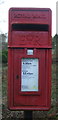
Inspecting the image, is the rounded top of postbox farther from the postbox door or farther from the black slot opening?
the postbox door

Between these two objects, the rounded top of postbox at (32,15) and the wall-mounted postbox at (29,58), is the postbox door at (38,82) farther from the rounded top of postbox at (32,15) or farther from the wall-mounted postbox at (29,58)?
the rounded top of postbox at (32,15)

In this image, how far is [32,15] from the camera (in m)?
4.82

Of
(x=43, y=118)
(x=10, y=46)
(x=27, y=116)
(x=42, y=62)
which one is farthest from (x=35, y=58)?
(x=43, y=118)

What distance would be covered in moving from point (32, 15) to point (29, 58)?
0.77m

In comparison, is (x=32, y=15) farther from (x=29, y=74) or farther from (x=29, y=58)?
(x=29, y=74)

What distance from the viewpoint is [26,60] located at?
488 cm

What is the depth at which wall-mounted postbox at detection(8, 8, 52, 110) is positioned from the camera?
15.9ft

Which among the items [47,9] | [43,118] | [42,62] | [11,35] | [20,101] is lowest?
[43,118]

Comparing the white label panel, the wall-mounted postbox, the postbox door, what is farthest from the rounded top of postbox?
the white label panel

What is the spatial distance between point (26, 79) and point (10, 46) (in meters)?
0.66

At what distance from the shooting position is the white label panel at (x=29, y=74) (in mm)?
4898

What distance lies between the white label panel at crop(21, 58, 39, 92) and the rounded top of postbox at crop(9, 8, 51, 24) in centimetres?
70

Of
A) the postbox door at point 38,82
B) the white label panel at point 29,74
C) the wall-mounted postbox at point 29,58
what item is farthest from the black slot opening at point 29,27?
the white label panel at point 29,74

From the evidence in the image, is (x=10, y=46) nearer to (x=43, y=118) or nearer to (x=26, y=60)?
(x=26, y=60)
